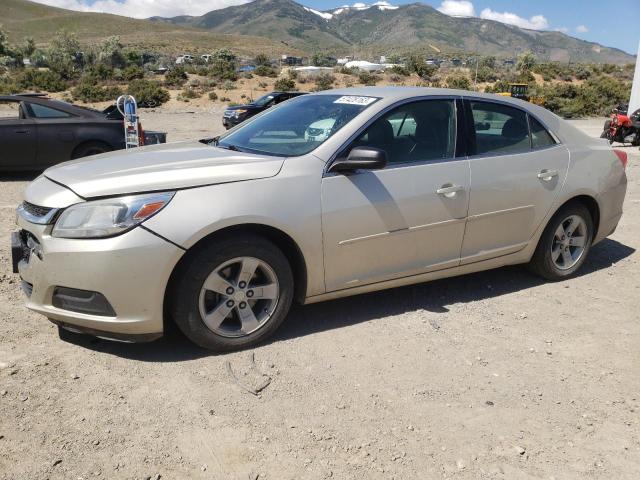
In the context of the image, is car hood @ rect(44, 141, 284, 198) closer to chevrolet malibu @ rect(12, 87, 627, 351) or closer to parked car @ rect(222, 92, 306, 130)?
chevrolet malibu @ rect(12, 87, 627, 351)

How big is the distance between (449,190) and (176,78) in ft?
132

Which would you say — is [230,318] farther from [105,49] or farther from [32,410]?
[105,49]

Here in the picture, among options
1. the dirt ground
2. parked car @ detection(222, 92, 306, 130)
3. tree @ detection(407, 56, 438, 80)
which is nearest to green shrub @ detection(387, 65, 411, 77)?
tree @ detection(407, 56, 438, 80)

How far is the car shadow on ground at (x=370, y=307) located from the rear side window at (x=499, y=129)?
1191 millimetres

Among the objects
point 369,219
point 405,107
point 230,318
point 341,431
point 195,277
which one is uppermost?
point 405,107

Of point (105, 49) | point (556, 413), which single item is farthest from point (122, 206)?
point (105, 49)

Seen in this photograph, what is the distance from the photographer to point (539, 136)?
4.91 meters

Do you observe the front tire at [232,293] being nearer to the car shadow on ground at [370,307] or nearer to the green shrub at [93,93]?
the car shadow on ground at [370,307]

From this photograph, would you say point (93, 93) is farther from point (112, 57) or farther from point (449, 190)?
point (449, 190)

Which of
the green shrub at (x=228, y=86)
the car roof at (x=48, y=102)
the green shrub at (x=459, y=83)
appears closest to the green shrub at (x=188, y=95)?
the green shrub at (x=228, y=86)

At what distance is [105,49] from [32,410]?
211 feet

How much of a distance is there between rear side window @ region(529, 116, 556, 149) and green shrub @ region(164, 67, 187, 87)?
126 feet

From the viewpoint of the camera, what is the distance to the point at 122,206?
3.28 m

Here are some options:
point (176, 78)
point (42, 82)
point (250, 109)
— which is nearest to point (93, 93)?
point (42, 82)
